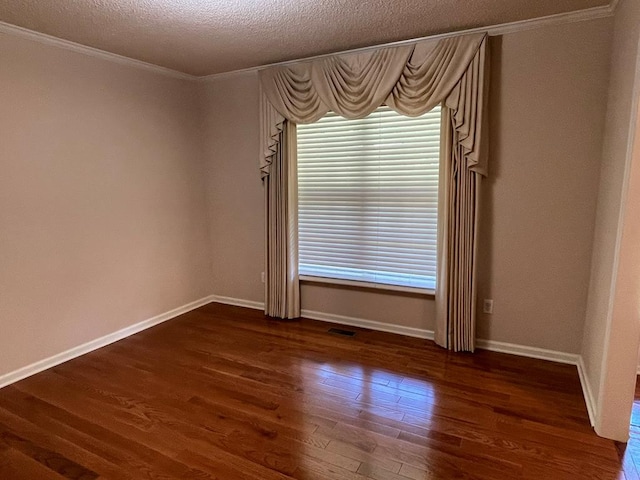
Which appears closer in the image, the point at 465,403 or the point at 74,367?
the point at 465,403

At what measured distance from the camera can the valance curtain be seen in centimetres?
286

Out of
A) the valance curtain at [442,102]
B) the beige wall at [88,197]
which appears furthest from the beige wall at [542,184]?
the beige wall at [88,197]

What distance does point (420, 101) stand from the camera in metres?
3.00

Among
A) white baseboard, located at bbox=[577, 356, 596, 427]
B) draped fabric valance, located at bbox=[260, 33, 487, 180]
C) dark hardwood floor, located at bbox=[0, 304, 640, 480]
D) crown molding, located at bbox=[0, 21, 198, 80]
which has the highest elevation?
crown molding, located at bbox=[0, 21, 198, 80]

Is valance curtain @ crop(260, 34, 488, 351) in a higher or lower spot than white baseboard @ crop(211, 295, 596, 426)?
higher

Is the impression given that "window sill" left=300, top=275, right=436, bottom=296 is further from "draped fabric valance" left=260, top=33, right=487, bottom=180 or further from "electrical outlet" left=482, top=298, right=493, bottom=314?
"draped fabric valance" left=260, top=33, right=487, bottom=180

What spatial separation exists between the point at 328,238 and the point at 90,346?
223cm

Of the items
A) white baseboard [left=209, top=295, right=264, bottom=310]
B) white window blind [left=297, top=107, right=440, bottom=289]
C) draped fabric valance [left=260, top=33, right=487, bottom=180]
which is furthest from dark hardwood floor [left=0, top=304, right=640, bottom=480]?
draped fabric valance [left=260, top=33, right=487, bottom=180]

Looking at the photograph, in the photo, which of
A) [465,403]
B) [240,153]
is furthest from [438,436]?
[240,153]

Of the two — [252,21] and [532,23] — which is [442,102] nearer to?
[532,23]

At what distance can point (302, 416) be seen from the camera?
7.61ft

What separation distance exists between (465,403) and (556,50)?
7.96ft

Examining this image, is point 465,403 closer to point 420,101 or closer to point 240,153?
point 420,101

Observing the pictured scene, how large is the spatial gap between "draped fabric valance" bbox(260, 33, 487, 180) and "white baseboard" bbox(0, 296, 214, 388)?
6.50 feet
